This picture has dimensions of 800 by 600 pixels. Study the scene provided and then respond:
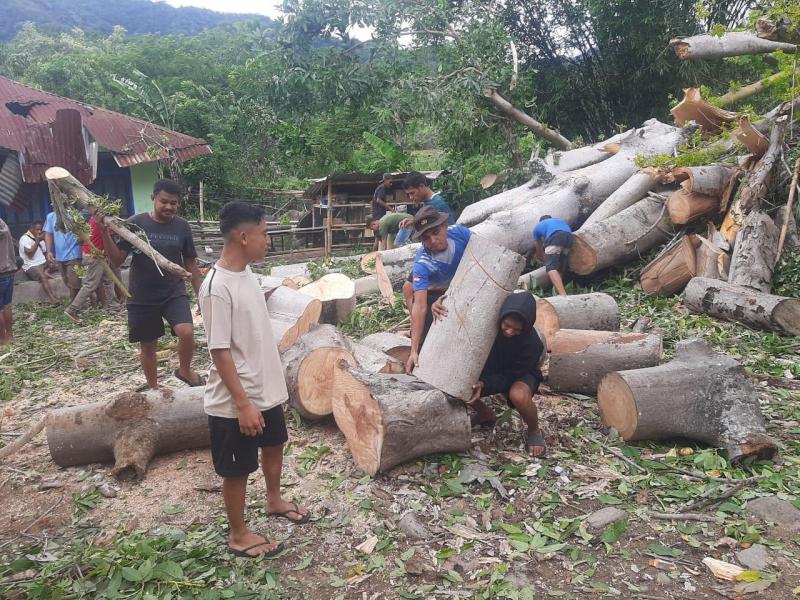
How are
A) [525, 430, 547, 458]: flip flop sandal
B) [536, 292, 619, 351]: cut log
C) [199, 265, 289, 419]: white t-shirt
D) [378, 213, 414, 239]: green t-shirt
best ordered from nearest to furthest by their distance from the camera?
1. [199, 265, 289, 419]: white t-shirt
2. [525, 430, 547, 458]: flip flop sandal
3. [536, 292, 619, 351]: cut log
4. [378, 213, 414, 239]: green t-shirt

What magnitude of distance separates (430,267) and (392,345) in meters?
1.23

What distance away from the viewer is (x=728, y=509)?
333cm

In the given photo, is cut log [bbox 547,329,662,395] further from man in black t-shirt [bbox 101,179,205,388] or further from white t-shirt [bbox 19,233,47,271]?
white t-shirt [bbox 19,233,47,271]

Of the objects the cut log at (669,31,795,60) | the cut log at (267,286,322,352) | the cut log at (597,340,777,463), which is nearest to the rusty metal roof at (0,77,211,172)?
the cut log at (267,286,322,352)

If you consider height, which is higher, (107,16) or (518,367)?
(107,16)

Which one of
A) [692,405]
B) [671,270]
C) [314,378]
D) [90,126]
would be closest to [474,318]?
[314,378]

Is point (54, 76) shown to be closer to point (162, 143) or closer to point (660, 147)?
point (162, 143)

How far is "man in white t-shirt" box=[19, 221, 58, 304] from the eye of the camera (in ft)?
33.7

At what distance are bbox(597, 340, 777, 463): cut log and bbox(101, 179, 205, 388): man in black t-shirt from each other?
11.0 feet

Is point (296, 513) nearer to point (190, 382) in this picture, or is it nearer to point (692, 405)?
point (190, 382)

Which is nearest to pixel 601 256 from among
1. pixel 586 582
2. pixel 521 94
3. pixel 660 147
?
pixel 660 147

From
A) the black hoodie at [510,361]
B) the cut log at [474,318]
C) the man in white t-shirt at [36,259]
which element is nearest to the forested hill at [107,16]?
the man in white t-shirt at [36,259]

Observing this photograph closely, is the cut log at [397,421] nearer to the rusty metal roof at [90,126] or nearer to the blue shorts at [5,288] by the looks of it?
the blue shorts at [5,288]

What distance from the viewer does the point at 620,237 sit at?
24.5 ft
